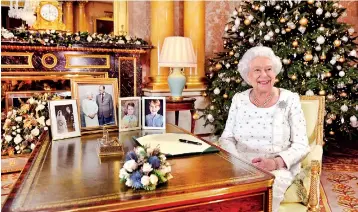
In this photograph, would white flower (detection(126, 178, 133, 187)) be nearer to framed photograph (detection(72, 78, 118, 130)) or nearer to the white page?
the white page

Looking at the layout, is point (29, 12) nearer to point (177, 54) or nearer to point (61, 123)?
point (177, 54)

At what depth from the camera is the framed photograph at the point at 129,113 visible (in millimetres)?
1998

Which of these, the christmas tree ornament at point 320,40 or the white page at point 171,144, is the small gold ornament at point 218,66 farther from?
the white page at point 171,144

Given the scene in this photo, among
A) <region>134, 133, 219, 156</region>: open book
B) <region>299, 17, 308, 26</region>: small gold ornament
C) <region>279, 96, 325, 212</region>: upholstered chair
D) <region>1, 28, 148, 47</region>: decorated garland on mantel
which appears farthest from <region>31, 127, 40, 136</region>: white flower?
<region>299, 17, 308, 26</region>: small gold ornament

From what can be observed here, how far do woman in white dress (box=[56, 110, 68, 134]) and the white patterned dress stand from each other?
87 centimetres

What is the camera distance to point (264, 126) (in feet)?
6.91

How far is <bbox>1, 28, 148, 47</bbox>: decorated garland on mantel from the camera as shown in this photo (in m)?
4.48

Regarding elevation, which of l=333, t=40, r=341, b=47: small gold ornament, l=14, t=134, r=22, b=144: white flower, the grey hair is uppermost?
l=333, t=40, r=341, b=47: small gold ornament

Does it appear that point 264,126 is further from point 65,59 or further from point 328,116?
point 65,59

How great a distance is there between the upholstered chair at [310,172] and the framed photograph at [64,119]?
1.08 metres

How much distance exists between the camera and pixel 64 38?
470cm

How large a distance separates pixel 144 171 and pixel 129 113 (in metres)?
0.96

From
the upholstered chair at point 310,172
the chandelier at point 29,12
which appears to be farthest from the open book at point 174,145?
the chandelier at point 29,12

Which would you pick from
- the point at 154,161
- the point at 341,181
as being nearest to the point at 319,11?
the point at 341,181
